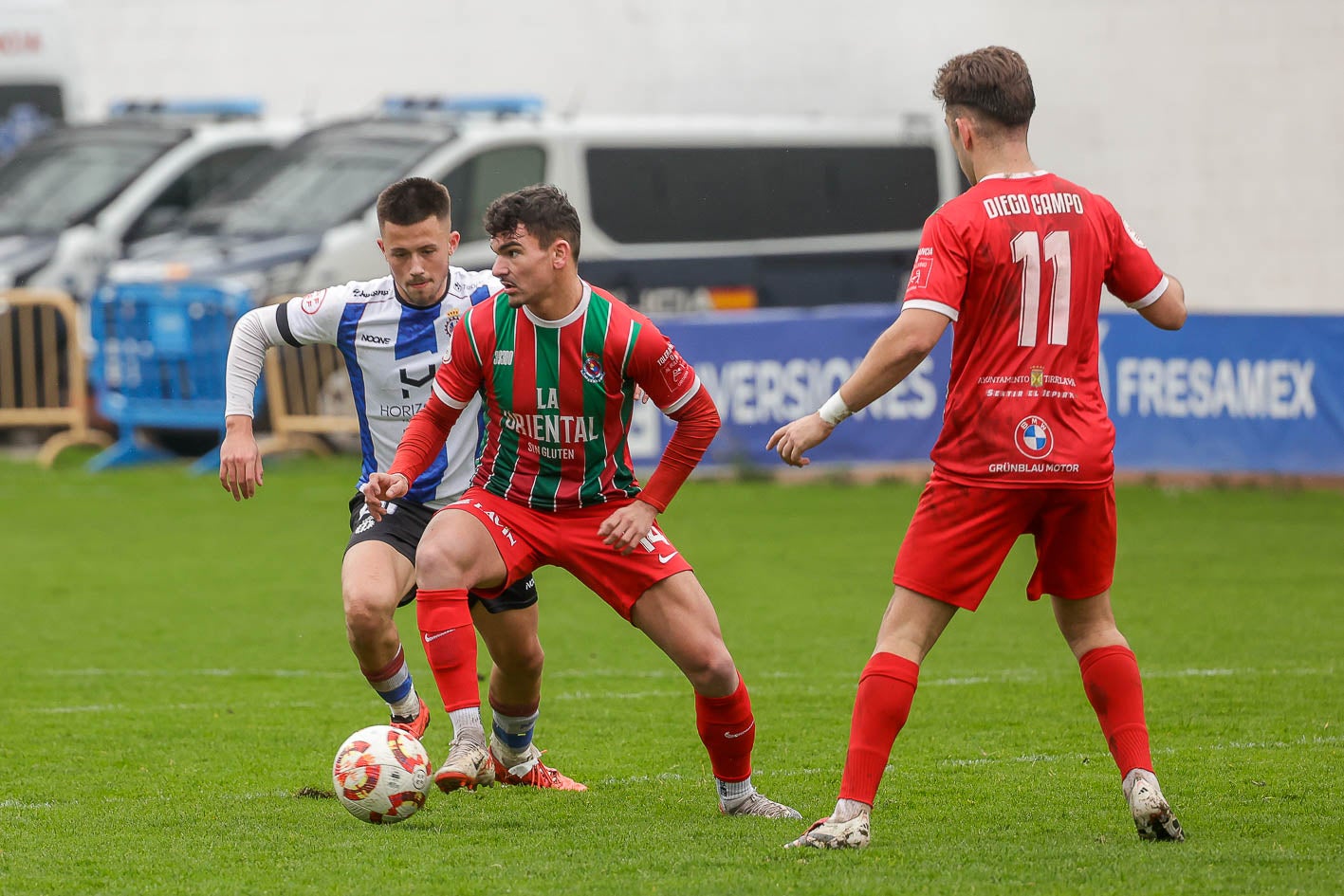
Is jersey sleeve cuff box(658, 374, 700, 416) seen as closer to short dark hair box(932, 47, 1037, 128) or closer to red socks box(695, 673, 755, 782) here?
red socks box(695, 673, 755, 782)

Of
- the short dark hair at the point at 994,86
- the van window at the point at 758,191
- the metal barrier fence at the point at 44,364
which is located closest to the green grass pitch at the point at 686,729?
the short dark hair at the point at 994,86

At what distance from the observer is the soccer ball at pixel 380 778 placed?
544 centimetres

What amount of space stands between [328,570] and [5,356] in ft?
23.5

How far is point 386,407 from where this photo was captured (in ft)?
21.2

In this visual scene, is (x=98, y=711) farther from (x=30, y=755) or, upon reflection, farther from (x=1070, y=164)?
(x=1070, y=164)

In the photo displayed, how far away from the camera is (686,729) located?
7258 millimetres

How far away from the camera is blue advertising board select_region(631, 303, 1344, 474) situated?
14.5 m

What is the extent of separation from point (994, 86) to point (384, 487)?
2.01 meters

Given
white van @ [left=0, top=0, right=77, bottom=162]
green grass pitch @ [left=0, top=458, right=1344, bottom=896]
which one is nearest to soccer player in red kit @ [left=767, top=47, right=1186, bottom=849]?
green grass pitch @ [left=0, top=458, right=1344, bottom=896]

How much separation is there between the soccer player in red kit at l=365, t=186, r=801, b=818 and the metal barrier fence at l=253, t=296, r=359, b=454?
426 inches

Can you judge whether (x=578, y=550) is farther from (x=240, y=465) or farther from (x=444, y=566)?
(x=240, y=465)

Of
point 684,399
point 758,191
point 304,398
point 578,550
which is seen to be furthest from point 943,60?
Result: point 578,550

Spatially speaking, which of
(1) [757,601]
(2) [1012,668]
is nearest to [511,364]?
(2) [1012,668]

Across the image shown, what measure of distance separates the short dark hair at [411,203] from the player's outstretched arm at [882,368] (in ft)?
5.61
